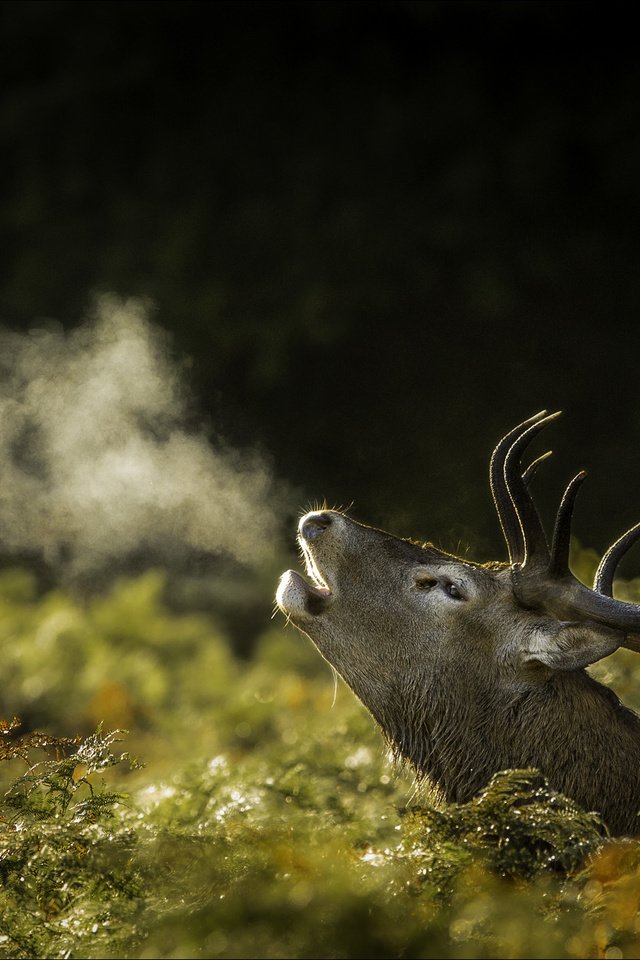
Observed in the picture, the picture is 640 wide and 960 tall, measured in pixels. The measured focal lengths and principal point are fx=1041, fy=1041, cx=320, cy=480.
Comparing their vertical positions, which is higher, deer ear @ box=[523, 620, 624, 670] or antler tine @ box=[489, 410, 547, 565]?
antler tine @ box=[489, 410, 547, 565]

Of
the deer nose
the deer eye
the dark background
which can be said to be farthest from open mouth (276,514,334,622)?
the dark background

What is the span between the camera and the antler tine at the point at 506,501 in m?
4.83

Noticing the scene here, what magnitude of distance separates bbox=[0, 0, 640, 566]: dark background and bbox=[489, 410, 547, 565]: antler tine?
143 inches

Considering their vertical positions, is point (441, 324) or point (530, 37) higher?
point (530, 37)

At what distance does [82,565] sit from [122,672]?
8.11ft

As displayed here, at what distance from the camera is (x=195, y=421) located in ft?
36.7

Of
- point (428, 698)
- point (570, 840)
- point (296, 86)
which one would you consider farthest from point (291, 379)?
point (570, 840)

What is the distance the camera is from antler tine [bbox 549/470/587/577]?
14.9 ft

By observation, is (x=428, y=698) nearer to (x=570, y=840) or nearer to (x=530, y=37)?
(x=570, y=840)

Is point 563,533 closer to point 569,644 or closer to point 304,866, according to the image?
point 569,644

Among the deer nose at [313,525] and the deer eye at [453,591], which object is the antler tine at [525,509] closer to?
the deer eye at [453,591]

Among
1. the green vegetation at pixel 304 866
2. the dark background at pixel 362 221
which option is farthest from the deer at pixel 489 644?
the dark background at pixel 362 221

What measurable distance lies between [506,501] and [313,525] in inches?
37.8

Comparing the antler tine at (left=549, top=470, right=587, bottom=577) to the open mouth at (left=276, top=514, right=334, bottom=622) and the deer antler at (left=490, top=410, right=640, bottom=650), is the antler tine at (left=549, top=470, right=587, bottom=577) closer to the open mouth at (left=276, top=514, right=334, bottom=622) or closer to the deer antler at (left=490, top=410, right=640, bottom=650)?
the deer antler at (left=490, top=410, right=640, bottom=650)
